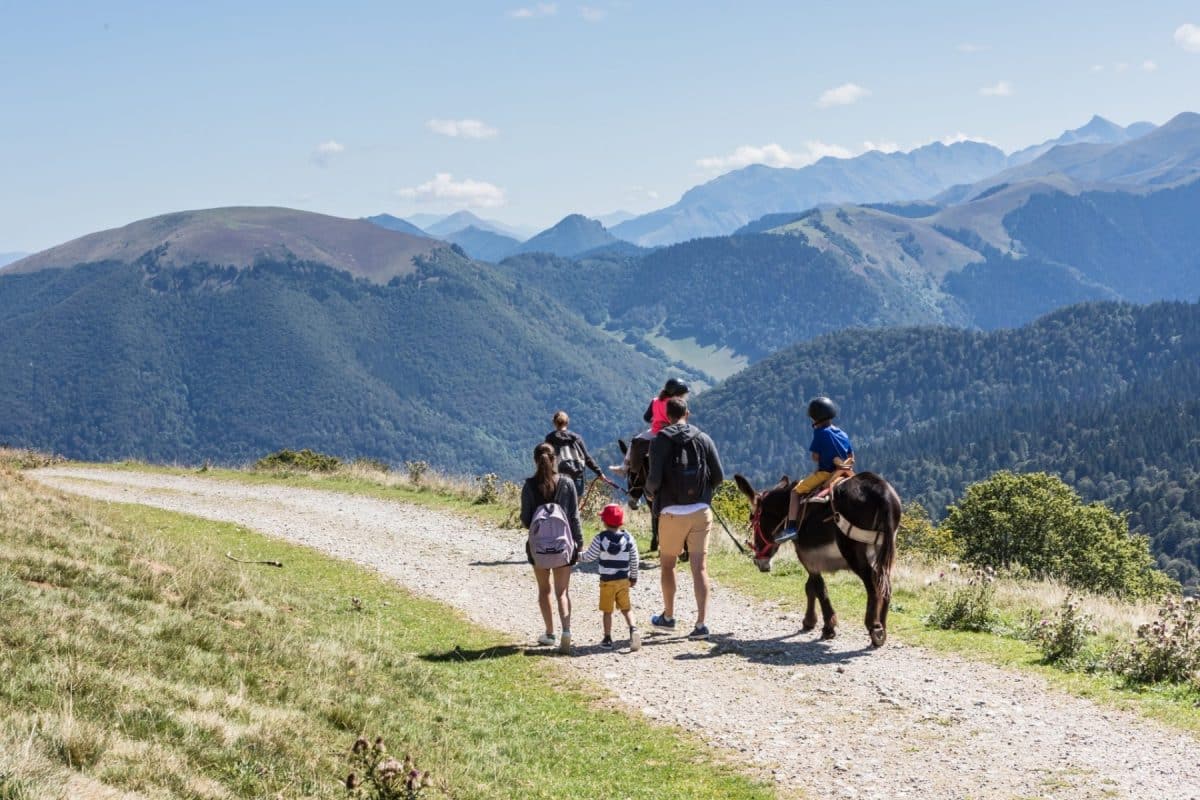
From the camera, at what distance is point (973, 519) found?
50719mm

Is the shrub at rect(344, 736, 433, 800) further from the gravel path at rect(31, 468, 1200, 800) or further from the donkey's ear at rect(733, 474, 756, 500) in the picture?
the donkey's ear at rect(733, 474, 756, 500)

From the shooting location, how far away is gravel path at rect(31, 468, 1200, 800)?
7.48m

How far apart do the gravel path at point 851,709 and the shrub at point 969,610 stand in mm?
1136

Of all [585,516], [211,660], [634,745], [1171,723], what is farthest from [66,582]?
[585,516]

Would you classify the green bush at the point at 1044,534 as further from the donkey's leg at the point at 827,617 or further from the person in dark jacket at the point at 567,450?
the donkey's leg at the point at 827,617

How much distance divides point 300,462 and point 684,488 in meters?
30.2

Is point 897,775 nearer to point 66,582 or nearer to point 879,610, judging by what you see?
point 879,610

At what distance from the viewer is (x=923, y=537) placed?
61219 mm

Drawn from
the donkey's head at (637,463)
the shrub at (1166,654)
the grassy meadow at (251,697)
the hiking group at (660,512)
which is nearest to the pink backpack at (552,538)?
the hiking group at (660,512)

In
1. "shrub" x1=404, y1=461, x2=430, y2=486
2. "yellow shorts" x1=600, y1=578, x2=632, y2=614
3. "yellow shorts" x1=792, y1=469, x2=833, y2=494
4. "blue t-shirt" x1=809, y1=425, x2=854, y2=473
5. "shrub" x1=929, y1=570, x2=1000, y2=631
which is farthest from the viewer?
"shrub" x1=404, y1=461, x2=430, y2=486

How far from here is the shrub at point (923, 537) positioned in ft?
163

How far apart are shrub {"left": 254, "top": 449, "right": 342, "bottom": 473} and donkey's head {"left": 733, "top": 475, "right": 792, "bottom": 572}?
76.1ft

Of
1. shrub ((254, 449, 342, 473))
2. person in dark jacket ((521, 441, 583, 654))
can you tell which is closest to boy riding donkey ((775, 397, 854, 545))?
person in dark jacket ((521, 441, 583, 654))

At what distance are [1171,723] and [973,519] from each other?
4475 cm
